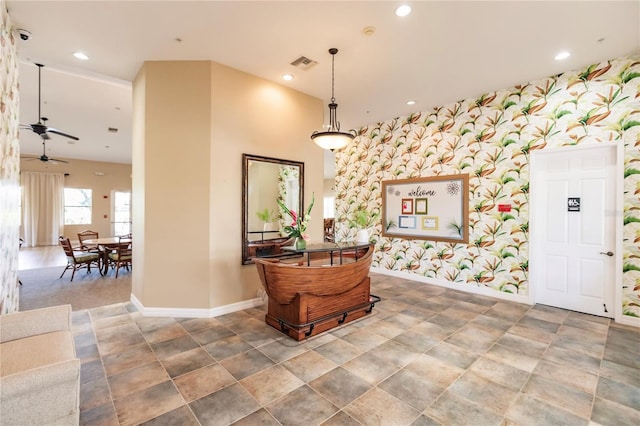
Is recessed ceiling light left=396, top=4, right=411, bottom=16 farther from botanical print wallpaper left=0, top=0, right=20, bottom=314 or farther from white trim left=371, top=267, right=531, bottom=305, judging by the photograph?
white trim left=371, top=267, right=531, bottom=305

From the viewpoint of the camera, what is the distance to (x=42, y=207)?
10.3 metres

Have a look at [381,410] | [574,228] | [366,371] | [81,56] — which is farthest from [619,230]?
[81,56]

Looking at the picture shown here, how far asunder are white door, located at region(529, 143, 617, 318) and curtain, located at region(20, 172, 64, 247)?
47.7 feet

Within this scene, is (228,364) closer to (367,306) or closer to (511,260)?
(367,306)

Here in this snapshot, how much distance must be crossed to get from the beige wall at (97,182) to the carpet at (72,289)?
5945 mm

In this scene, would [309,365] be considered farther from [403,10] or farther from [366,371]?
[403,10]

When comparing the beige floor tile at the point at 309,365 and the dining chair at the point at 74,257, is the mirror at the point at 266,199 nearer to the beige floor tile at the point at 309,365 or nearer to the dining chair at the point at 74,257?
the beige floor tile at the point at 309,365

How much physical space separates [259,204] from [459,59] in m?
3.35

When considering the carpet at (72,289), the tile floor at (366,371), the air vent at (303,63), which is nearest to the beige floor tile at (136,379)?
the tile floor at (366,371)

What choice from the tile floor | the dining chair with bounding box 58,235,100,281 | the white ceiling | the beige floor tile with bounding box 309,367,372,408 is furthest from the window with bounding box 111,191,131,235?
the beige floor tile with bounding box 309,367,372,408

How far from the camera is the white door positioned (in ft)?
12.1

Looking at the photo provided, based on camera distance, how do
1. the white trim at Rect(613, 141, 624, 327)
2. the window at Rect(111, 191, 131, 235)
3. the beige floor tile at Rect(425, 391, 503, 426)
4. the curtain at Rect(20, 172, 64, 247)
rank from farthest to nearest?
1. the window at Rect(111, 191, 131, 235)
2. the curtain at Rect(20, 172, 64, 247)
3. the white trim at Rect(613, 141, 624, 327)
4. the beige floor tile at Rect(425, 391, 503, 426)

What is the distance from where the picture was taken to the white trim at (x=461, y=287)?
438cm

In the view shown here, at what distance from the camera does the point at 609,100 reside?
3617mm
